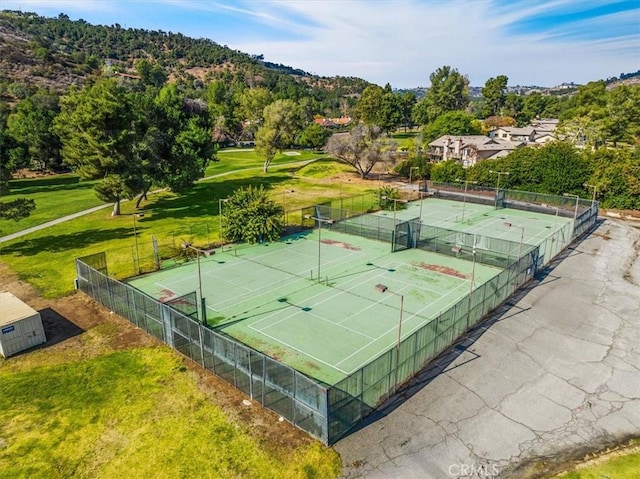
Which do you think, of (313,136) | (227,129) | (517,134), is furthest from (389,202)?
(227,129)

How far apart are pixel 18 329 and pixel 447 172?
59.5 meters

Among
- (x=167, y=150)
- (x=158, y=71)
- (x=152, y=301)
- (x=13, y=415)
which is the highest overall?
(x=158, y=71)

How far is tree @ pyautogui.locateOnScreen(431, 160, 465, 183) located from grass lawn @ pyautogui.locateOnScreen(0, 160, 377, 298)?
387 inches

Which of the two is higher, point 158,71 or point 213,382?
point 158,71

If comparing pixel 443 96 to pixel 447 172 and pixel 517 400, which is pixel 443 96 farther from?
pixel 517 400

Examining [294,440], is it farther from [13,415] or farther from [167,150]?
[167,150]

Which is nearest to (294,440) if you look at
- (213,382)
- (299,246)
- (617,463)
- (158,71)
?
(213,382)

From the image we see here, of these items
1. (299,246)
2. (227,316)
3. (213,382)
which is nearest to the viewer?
(213,382)

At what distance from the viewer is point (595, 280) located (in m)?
31.3

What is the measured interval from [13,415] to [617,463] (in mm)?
Answer: 22772

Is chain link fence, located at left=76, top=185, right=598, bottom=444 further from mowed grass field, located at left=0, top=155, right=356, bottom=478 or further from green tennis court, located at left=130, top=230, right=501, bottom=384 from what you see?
green tennis court, located at left=130, top=230, right=501, bottom=384

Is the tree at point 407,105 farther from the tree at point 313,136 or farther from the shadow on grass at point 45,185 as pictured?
the shadow on grass at point 45,185

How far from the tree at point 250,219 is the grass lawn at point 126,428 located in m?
18.3

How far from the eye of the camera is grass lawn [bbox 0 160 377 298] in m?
32.6
